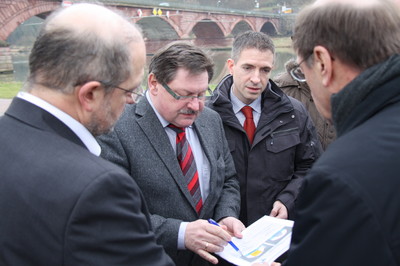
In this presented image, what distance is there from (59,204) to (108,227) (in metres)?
0.17

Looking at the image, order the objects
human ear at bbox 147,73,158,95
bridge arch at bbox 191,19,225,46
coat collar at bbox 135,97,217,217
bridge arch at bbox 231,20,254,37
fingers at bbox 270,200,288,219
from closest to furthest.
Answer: coat collar at bbox 135,97,217,217
human ear at bbox 147,73,158,95
fingers at bbox 270,200,288,219
bridge arch at bbox 191,19,225,46
bridge arch at bbox 231,20,254,37

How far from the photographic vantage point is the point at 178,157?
2311 mm

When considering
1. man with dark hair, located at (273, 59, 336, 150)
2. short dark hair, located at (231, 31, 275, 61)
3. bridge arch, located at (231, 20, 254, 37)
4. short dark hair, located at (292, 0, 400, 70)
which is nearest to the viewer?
short dark hair, located at (292, 0, 400, 70)

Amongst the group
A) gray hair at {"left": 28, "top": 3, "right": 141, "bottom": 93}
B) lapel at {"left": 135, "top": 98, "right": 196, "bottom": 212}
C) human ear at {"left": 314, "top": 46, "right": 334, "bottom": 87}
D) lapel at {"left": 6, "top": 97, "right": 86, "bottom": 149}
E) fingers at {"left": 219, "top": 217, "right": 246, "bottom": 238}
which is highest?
gray hair at {"left": 28, "top": 3, "right": 141, "bottom": 93}

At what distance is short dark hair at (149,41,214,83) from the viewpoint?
7.44 feet

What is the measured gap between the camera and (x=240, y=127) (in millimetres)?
2883

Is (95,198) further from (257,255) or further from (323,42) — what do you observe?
(257,255)

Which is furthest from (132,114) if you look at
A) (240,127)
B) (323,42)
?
(323,42)

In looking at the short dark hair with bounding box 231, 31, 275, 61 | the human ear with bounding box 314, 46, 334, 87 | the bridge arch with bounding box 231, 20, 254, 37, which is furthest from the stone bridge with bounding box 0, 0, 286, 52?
the human ear with bounding box 314, 46, 334, 87

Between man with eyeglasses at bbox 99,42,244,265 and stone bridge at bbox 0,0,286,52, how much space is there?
2270 centimetres

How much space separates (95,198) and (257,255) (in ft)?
3.66

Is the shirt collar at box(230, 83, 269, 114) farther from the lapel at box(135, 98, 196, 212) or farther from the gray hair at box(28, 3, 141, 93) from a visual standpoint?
the gray hair at box(28, 3, 141, 93)

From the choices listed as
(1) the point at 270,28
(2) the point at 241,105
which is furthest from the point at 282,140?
(1) the point at 270,28

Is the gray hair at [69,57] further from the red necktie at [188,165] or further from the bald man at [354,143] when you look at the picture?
the red necktie at [188,165]
